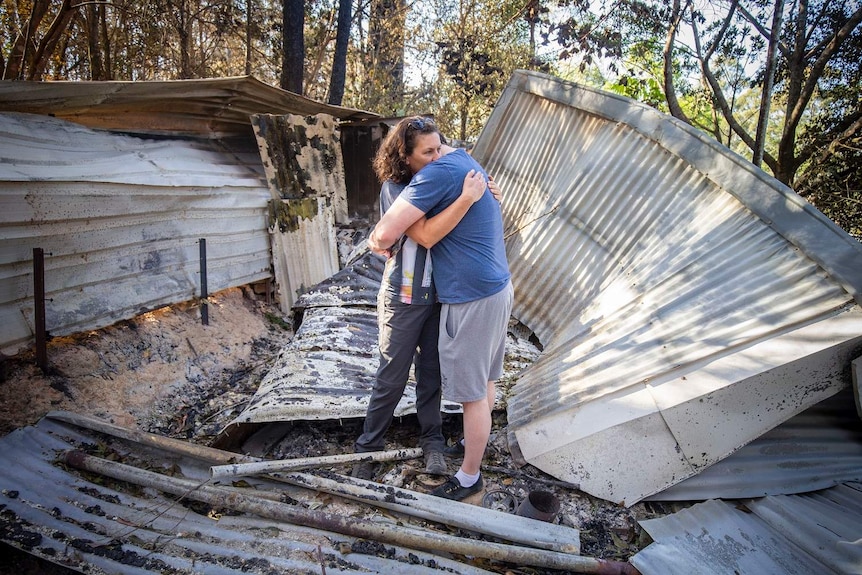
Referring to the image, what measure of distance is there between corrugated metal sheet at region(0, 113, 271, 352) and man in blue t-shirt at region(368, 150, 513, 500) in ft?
7.69

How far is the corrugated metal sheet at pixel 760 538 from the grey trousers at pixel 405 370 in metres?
1.20

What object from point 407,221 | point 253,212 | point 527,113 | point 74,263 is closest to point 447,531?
point 407,221

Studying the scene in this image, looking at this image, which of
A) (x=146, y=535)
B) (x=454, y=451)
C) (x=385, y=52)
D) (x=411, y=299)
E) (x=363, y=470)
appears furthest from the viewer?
(x=385, y=52)

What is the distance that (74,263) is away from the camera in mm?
3664

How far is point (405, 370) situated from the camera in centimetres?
283

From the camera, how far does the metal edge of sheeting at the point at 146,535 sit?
2111 mm

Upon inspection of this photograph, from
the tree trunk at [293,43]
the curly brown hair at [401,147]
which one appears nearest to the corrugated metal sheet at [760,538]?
the curly brown hair at [401,147]

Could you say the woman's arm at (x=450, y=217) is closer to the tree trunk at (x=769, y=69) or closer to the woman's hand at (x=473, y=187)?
the woman's hand at (x=473, y=187)

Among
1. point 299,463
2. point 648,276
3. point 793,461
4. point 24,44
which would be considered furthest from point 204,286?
point 793,461

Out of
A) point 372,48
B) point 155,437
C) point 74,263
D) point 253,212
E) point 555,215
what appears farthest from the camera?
point 372,48

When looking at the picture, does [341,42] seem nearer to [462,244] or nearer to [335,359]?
[335,359]

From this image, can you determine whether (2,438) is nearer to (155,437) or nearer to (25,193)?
(155,437)

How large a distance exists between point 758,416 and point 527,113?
4038mm

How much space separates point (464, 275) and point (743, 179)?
2.07 m
